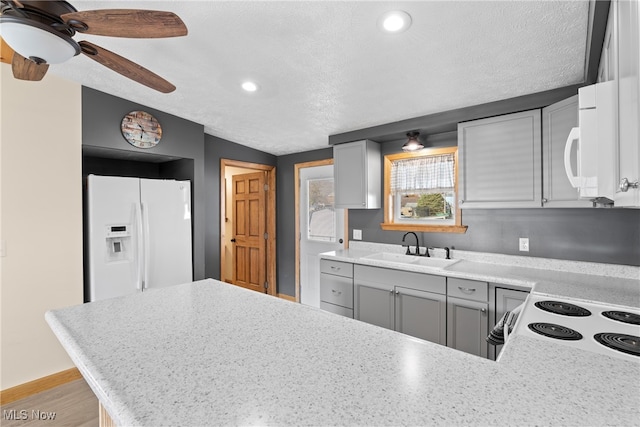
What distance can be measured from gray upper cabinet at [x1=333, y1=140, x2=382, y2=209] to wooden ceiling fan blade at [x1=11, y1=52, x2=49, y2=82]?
2.54 meters

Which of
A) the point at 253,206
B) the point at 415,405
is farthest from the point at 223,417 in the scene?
the point at 253,206

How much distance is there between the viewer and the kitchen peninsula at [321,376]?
0.63m

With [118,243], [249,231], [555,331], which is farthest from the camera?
[249,231]

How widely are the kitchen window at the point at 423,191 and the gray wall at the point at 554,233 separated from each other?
0.10 meters

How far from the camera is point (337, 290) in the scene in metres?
3.11

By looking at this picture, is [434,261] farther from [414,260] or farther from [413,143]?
[413,143]

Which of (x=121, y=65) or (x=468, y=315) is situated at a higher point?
(x=121, y=65)

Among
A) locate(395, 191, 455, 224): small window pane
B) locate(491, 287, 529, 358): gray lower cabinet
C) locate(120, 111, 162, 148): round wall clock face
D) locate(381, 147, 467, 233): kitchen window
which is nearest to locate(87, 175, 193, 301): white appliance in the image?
locate(120, 111, 162, 148): round wall clock face

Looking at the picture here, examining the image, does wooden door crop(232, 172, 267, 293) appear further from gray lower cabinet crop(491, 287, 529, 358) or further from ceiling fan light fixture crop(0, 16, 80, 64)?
ceiling fan light fixture crop(0, 16, 80, 64)

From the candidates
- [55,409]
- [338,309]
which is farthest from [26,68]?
[338,309]

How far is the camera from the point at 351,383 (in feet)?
2.41

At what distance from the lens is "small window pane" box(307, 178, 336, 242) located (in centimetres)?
403

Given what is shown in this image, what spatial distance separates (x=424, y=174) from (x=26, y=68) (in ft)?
9.98

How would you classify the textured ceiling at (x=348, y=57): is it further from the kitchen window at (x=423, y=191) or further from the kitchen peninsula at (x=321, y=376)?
the kitchen peninsula at (x=321, y=376)
